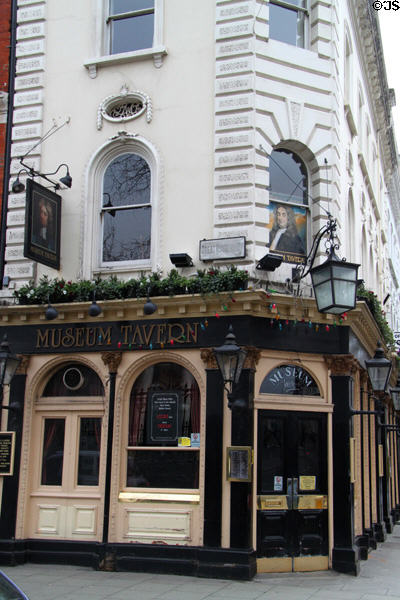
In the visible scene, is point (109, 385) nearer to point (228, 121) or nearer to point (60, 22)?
point (228, 121)

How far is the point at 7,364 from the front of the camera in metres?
12.5

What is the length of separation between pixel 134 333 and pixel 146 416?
160cm

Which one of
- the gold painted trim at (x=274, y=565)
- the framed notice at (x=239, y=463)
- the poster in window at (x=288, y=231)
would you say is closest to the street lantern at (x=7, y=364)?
the framed notice at (x=239, y=463)

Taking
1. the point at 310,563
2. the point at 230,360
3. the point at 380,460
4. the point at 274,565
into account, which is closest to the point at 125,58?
the point at 230,360

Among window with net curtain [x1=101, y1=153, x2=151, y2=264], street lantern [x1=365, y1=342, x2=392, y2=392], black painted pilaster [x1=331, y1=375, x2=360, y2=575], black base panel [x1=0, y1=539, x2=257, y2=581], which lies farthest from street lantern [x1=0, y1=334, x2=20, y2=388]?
street lantern [x1=365, y1=342, x2=392, y2=392]

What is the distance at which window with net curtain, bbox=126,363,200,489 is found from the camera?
12625 mm

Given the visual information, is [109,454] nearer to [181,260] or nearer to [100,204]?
[181,260]

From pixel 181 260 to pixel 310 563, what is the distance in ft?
19.7

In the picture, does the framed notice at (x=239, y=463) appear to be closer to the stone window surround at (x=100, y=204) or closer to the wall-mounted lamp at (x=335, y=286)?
the wall-mounted lamp at (x=335, y=286)

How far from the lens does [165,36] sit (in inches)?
558

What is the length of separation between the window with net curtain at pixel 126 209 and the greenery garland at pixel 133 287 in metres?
0.73

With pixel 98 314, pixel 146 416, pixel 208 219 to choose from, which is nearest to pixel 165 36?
pixel 208 219

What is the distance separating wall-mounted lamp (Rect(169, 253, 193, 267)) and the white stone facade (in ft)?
0.64

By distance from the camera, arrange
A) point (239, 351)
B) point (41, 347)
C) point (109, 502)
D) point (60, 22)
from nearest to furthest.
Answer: point (239, 351) → point (109, 502) → point (41, 347) → point (60, 22)
